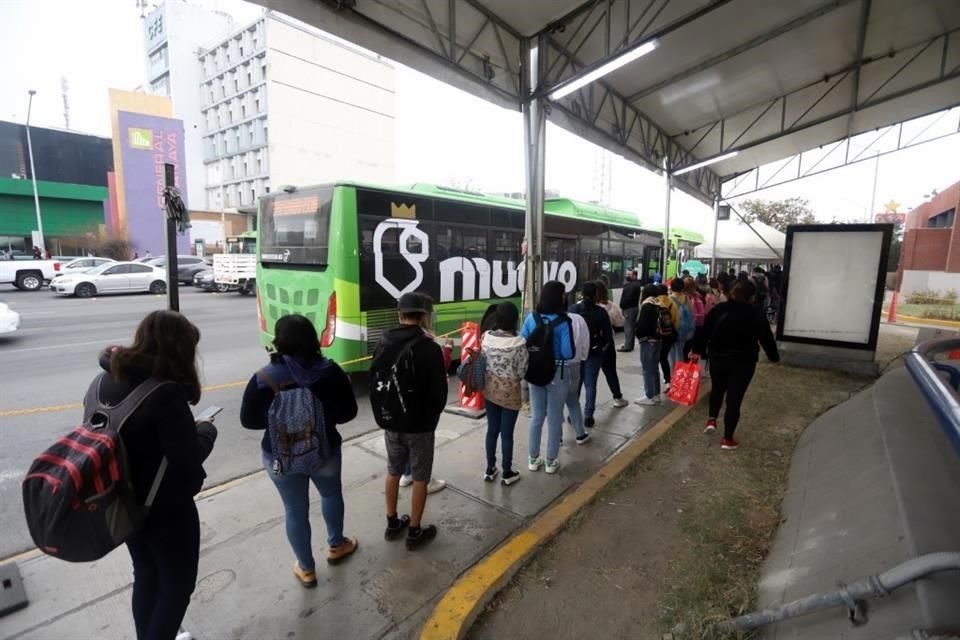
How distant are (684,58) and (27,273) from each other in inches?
1069

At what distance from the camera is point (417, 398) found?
3.04 meters

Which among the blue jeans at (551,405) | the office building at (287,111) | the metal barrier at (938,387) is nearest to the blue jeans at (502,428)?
the blue jeans at (551,405)

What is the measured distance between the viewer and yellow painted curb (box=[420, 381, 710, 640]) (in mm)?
2641

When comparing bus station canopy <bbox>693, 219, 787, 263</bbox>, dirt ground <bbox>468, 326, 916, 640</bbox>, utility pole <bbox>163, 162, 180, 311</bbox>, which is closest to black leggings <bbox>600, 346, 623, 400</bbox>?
dirt ground <bbox>468, 326, 916, 640</bbox>

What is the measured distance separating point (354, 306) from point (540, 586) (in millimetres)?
4425

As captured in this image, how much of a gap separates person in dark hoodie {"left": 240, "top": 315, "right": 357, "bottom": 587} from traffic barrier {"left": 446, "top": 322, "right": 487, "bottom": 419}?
54.5 inches

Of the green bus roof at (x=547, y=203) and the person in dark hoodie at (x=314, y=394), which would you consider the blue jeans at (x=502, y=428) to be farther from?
the green bus roof at (x=547, y=203)

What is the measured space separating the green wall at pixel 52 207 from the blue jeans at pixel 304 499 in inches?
1924

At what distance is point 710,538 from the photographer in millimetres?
3475

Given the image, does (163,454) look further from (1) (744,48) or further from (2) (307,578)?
(1) (744,48)

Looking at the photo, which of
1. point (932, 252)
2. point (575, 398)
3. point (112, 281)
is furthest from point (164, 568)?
point (932, 252)

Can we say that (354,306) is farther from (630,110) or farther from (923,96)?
(923,96)

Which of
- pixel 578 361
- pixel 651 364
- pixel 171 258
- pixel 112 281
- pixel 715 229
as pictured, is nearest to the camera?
pixel 171 258

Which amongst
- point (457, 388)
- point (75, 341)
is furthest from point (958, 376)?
point (75, 341)
